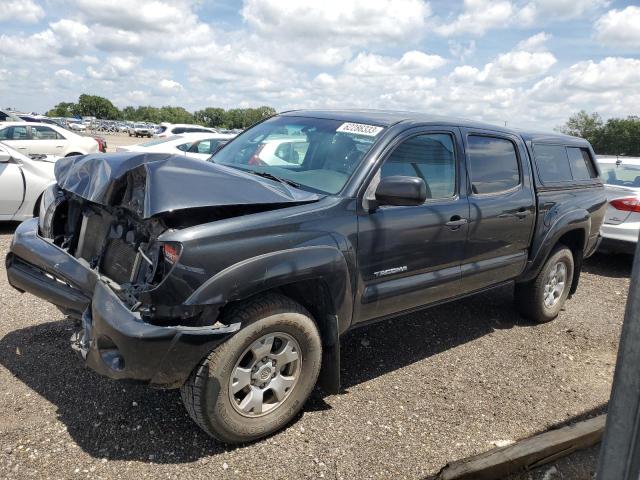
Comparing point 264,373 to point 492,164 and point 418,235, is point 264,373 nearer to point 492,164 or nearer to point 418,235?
point 418,235

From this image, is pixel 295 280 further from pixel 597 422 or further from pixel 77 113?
pixel 77 113

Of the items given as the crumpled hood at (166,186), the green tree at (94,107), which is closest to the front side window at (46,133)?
the crumpled hood at (166,186)

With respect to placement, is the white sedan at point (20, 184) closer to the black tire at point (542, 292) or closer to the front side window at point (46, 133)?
the black tire at point (542, 292)

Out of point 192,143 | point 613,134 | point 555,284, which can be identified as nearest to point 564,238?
point 555,284

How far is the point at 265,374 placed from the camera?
3.11 m

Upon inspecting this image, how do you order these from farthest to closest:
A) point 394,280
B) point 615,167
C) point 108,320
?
1. point 615,167
2. point 394,280
3. point 108,320

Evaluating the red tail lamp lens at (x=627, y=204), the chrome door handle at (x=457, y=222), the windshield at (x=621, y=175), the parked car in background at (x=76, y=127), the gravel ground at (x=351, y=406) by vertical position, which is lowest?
the parked car in background at (x=76, y=127)

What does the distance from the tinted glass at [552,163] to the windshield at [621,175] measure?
3.08 m

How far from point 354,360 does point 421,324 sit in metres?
1.16

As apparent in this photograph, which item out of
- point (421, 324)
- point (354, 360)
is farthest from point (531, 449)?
point (421, 324)

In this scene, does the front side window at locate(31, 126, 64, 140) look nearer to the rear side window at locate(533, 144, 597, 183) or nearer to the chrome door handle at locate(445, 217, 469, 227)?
the rear side window at locate(533, 144, 597, 183)

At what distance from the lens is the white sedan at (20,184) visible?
7.57 meters

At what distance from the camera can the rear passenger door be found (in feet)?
14.1

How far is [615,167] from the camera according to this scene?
8516 mm
